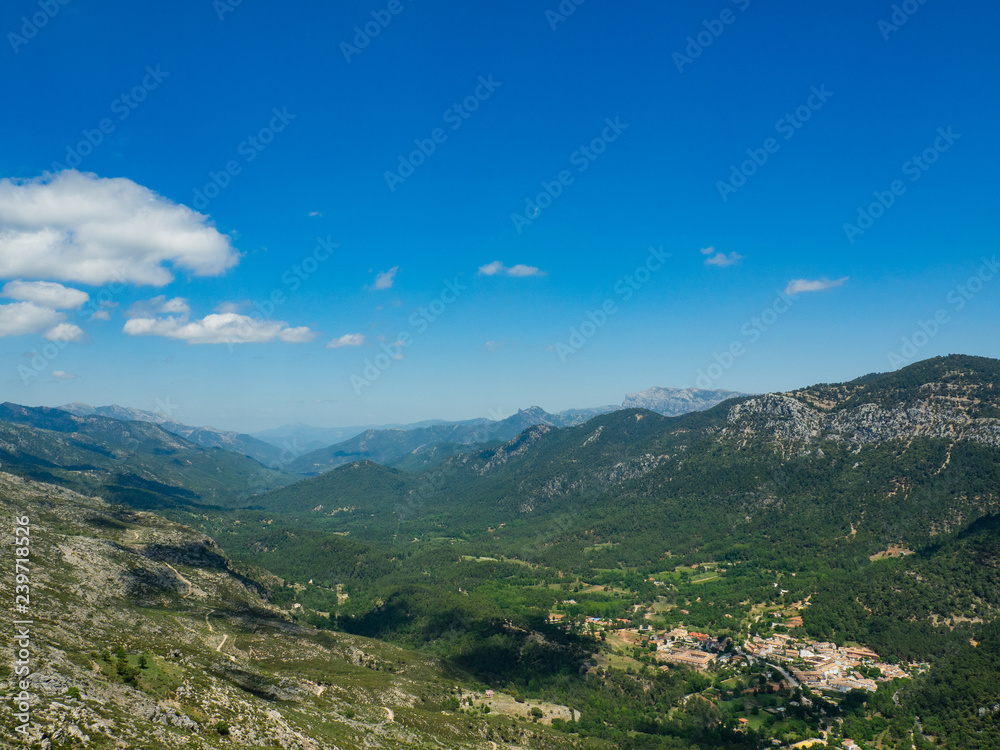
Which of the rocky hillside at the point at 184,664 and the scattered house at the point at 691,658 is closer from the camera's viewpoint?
the rocky hillside at the point at 184,664

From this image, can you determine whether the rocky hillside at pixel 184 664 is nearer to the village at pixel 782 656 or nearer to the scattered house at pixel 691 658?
the scattered house at pixel 691 658

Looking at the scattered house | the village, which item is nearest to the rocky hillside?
the scattered house

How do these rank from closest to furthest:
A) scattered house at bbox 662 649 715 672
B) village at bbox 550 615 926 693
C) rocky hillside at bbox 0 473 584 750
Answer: rocky hillside at bbox 0 473 584 750 < village at bbox 550 615 926 693 < scattered house at bbox 662 649 715 672

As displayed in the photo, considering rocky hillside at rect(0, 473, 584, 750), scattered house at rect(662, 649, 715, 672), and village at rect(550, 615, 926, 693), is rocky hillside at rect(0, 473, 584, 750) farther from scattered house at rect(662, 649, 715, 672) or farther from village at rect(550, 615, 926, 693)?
village at rect(550, 615, 926, 693)

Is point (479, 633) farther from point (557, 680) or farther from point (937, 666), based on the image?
point (937, 666)

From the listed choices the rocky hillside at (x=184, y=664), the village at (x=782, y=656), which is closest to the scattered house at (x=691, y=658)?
the village at (x=782, y=656)

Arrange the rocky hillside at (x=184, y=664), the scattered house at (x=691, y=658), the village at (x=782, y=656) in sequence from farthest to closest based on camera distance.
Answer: the scattered house at (x=691, y=658)
the village at (x=782, y=656)
the rocky hillside at (x=184, y=664)

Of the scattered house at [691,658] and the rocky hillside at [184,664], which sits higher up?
the rocky hillside at [184,664]

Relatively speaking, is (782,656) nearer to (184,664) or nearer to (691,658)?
(691,658)

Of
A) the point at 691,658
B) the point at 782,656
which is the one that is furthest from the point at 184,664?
the point at 782,656
